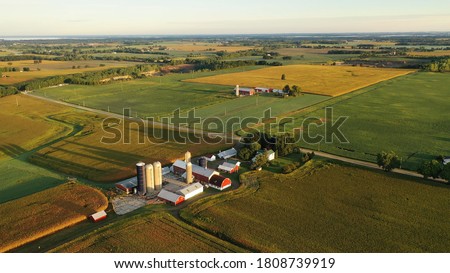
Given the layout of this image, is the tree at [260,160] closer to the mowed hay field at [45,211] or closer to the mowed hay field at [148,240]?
the mowed hay field at [148,240]

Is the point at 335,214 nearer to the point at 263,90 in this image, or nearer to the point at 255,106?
the point at 255,106

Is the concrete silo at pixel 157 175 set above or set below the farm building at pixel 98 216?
above

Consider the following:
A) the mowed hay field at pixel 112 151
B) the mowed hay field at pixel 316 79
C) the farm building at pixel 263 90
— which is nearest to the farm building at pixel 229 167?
the mowed hay field at pixel 112 151

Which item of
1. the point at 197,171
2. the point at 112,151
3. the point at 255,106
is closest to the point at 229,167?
the point at 197,171

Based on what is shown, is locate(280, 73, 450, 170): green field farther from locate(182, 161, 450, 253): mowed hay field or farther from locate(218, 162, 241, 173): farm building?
locate(218, 162, 241, 173): farm building

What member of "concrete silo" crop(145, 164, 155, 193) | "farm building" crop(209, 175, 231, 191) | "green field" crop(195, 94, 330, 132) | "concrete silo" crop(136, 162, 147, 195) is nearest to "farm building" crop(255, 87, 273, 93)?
"green field" crop(195, 94, 330, 132)

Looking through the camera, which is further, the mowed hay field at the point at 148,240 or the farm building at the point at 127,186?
the farm building at the point at 127,186

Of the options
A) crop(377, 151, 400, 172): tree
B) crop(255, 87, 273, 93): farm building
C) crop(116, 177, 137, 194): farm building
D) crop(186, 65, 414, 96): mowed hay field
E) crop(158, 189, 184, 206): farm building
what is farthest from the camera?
crop(186, 65, 414, 96): mowed hay field
